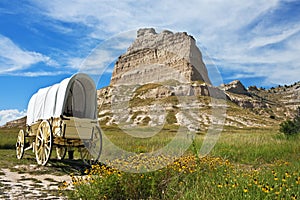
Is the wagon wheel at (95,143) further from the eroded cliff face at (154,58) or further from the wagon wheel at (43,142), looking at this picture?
the eroded cliff face at (154,58)

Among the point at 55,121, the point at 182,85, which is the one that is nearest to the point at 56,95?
the point at 55,121

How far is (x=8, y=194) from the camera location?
584 cm

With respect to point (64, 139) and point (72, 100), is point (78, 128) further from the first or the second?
point (72, 100)

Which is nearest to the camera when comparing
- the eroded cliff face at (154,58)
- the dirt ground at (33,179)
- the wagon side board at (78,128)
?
the dirt ground at (33,179)

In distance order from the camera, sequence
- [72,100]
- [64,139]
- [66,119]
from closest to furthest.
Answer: [66,119] < [64,139] < [72,100]

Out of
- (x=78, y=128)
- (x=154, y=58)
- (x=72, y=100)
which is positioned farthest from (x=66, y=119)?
(x=154, y=58)

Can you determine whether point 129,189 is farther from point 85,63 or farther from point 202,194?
point 85,63

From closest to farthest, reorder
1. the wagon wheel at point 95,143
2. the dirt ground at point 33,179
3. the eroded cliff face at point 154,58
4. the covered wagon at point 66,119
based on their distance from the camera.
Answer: the dirt ground at point 33,179 → the covered wagon at point 66,119 → the wagon wheel at point 95,143 → the eroded cliff face at point 154,58

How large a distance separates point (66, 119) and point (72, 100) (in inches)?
62.8

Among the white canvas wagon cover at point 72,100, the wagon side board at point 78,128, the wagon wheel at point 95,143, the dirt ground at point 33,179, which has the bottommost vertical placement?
the dirt ground at point 33,179

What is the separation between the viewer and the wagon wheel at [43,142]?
921cm

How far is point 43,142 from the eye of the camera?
9.59 m

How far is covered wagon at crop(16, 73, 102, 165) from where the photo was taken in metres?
9.08

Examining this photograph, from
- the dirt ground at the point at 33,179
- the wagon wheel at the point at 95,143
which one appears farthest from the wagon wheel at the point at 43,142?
the wagon wheel at the point at 95,143
